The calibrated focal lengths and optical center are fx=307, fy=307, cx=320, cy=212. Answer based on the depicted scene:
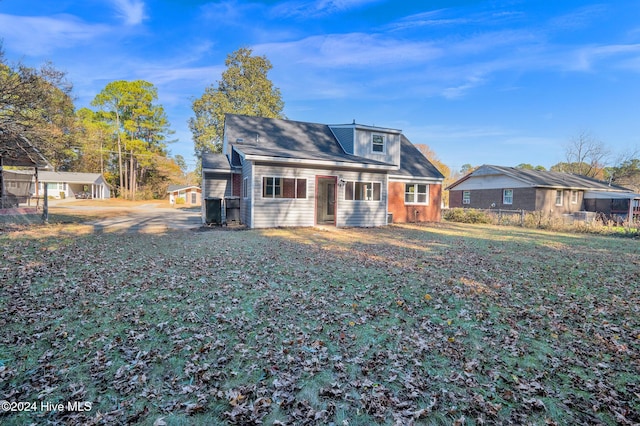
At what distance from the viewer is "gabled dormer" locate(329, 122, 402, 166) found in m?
19.0

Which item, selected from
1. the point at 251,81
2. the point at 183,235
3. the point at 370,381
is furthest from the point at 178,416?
the point at 251,81

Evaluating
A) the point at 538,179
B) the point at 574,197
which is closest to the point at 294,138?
the point at 538,179

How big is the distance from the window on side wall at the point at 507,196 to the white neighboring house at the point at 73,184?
54429 millimetres

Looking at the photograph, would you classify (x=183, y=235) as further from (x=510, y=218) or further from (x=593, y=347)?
(x=510, y=218)

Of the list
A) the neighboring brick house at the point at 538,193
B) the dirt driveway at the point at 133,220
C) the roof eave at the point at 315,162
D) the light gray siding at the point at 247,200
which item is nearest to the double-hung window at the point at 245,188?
the light gray siding at the point at 247,200

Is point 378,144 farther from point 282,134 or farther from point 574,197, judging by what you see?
point 574,197

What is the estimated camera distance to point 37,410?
2695 mm

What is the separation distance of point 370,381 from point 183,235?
11296mm

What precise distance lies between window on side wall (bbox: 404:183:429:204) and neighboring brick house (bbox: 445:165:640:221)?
38.9 ft

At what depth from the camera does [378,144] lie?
63.7 ft

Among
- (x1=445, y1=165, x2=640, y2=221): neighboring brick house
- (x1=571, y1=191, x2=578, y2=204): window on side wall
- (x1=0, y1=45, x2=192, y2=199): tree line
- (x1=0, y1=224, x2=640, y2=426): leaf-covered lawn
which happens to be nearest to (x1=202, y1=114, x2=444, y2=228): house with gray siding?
(x1=0, y1=224, x2=640, y2=426): leaf-covered lawn

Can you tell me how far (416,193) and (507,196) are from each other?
44.6 ft

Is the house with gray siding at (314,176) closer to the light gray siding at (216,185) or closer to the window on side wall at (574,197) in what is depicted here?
the light gray siding at (216,185)

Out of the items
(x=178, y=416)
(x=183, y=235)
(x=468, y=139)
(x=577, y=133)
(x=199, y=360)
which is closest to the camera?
(x=178, y=416)
